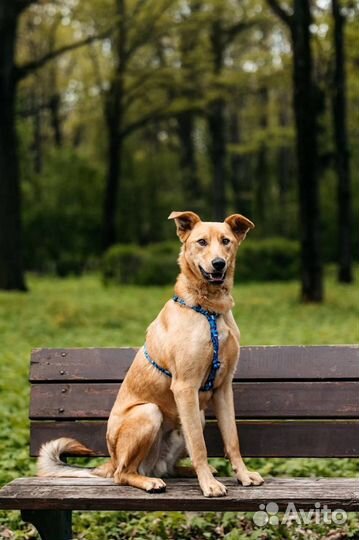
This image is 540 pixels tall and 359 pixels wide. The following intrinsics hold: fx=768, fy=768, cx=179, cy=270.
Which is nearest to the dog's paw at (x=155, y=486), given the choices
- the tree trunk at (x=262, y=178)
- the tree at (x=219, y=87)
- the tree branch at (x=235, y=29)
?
the tree at (x=219, y=87)

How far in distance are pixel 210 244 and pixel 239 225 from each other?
0.82ft

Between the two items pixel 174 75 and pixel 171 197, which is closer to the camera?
pixel 174 75

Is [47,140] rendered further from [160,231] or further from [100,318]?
[100,318]

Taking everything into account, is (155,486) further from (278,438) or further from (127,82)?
(127,82)

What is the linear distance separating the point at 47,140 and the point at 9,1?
27.1 meters

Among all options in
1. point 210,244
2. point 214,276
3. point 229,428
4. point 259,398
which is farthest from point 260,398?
point 210,244

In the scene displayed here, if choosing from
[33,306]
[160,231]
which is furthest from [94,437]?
[160,231]

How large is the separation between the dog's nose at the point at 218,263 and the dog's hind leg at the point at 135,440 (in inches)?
30.2

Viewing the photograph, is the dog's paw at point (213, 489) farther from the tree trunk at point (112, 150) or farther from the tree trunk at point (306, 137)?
the tree trunk at point (112, 150)

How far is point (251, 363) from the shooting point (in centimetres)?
413

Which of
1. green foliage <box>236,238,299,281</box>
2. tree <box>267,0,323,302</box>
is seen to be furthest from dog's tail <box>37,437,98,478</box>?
green foliage <box>236,238,299,281</box>

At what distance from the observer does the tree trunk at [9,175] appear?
17.7 meters

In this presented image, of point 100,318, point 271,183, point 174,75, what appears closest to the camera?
point 100,318

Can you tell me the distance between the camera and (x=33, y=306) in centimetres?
1584
